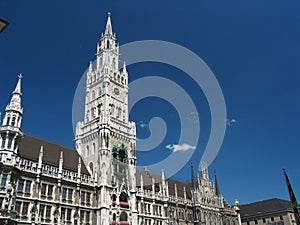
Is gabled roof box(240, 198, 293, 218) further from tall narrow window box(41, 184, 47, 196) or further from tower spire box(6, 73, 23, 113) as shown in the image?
tower spire box(6, 73, 23, 113)

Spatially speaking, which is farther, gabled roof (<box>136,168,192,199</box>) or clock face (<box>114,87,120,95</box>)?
gabled roof (<box>136,168,192,199</box>)

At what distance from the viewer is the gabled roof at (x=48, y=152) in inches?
1887

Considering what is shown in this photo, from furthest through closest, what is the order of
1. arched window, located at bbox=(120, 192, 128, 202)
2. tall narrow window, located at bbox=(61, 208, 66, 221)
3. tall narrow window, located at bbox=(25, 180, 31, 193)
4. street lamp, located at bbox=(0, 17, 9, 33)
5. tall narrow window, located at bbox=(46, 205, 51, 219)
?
1. arched window, located at bbox=(120, 192, 128, 202)
2. tall narrow window, located at bbox=(61, 208, 66, 221)
3. tall narrow window, located at bbox=(46, 205, 51, 219)
4. tall narrow window, located at bbox=(25, 180, 31, 193)
5. street lamp, located at bbox=(0, 17, 9, 33)

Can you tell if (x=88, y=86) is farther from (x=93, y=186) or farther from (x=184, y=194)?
(x=184, y=194)

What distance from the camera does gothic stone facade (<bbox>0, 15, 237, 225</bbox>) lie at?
43031mm

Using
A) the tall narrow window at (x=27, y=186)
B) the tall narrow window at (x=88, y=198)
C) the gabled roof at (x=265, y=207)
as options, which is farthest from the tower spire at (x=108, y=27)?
the gabled roof at (x=265, y=207)

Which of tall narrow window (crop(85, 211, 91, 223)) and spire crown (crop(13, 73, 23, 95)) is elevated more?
spire crown (crop(13, 73, 23, 95))

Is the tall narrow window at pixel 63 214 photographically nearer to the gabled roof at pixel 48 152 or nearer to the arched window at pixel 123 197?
the gabled roof at pixel 48 152

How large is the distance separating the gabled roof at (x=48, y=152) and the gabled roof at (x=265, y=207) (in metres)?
74.9

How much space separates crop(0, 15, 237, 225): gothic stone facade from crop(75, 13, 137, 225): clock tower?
178 millimetres

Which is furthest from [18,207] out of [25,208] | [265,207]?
[265,207]

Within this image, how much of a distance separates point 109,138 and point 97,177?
27.2 feet

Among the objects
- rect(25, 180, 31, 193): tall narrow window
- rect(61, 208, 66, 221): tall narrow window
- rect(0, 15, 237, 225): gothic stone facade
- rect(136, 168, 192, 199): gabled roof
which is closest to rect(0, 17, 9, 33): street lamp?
rect(0, 15, 237, 225): gothic stone facade

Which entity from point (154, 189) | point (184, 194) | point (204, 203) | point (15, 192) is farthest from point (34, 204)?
point (204, 203)
